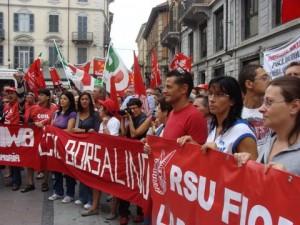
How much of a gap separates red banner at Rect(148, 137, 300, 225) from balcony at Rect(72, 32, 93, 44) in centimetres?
5527

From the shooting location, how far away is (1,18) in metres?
56.1

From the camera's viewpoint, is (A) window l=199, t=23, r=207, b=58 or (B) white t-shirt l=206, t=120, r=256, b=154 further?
(A) window l=199, t=23, r=207, b=58

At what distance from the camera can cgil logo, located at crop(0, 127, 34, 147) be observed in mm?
7965

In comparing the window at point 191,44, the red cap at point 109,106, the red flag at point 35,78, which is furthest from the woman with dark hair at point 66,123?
the window at point 191,44

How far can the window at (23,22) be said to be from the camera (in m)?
56.6

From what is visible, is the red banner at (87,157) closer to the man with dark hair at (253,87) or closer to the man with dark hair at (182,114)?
the man with dark hair at (182,114)

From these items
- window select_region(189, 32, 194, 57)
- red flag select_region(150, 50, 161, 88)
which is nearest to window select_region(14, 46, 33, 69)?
window select_region(189, 32, 194, 57)

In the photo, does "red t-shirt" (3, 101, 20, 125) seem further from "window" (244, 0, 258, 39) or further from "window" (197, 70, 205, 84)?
"window" (197, 70, 205, 84)

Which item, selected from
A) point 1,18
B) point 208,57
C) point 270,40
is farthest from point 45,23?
point 270,40

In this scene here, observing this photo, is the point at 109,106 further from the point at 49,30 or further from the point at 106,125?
the point at 49,30

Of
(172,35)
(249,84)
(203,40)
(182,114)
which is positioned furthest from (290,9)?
(172,35)

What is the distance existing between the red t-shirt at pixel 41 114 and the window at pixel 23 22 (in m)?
50.8

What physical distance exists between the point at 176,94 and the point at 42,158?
4043 millimetres

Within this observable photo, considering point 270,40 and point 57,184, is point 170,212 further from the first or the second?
point 270,40
